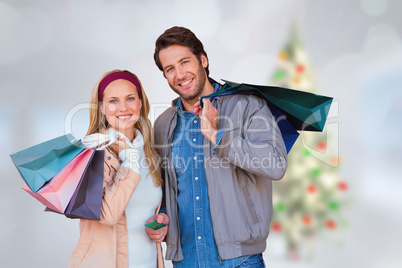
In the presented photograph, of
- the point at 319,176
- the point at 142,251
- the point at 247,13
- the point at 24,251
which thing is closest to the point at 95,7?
the point at 247,13

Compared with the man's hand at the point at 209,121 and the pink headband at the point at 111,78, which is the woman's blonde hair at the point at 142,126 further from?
the man's hand at the point at 209,121

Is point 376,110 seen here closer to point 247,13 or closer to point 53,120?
point 247,13

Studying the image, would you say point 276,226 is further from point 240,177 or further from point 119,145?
point 119,145

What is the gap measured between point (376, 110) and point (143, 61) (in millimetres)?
2561

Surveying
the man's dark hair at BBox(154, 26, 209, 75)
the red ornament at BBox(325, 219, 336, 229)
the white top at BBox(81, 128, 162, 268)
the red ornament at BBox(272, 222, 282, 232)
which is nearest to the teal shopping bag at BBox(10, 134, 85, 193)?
the white top at BBox(81, 128, 162, 268)

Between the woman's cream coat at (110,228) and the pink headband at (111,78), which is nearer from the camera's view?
the woman's cream coat at (110,228)

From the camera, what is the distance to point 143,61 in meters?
4.71

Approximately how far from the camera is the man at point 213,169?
7.11 feet

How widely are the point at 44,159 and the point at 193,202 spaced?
807 mm

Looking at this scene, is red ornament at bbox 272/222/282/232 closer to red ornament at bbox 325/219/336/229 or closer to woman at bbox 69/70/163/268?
red ornament at bbox 325/219/336/229

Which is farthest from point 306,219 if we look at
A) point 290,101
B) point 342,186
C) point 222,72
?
point 290,101

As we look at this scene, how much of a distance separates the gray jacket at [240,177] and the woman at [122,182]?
0.50 feet

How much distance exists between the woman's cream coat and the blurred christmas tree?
8.33 feet

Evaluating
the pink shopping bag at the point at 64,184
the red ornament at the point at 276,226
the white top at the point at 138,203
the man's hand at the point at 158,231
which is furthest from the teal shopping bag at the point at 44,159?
the red ornament at the point at 276,226
